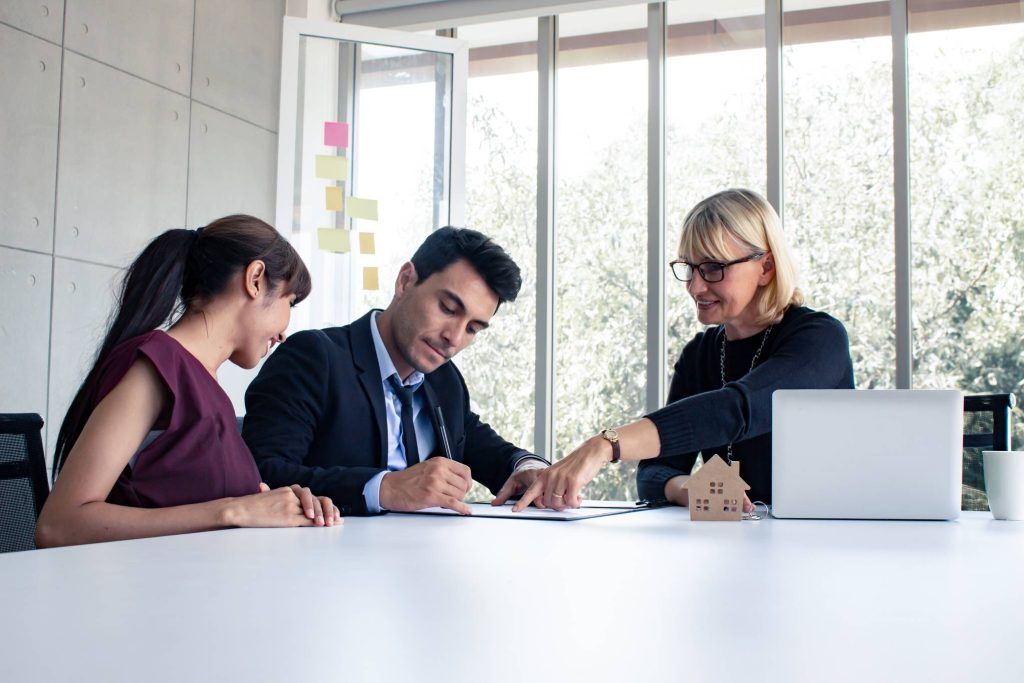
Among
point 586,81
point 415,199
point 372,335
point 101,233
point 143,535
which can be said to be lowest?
point 143,535

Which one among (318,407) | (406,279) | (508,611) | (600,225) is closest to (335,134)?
(600,225)

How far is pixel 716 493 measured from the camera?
156 cm

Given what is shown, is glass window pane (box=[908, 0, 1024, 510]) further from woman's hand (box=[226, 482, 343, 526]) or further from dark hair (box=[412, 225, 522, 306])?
woman's hand (box=[226, 482, 343, 526])

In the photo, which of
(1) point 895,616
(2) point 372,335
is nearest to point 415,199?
(2) point 372,335

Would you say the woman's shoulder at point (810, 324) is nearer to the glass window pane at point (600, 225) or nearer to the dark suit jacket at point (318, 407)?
the dark suit jacket at point (318, 407)

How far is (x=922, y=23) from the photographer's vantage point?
3709mm

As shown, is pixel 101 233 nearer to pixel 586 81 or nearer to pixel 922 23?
pixel 586 81

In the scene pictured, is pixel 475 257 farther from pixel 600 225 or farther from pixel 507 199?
pixel 507 199

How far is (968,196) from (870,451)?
2431 millimetres

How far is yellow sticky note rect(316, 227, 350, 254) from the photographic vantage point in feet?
12.8

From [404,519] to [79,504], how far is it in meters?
0.47

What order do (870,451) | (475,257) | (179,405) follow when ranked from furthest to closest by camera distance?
(475,257), (870,451), (179,405)

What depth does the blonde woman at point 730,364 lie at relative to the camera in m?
1.73

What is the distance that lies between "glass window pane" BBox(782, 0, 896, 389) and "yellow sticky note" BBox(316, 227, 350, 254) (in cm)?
179
